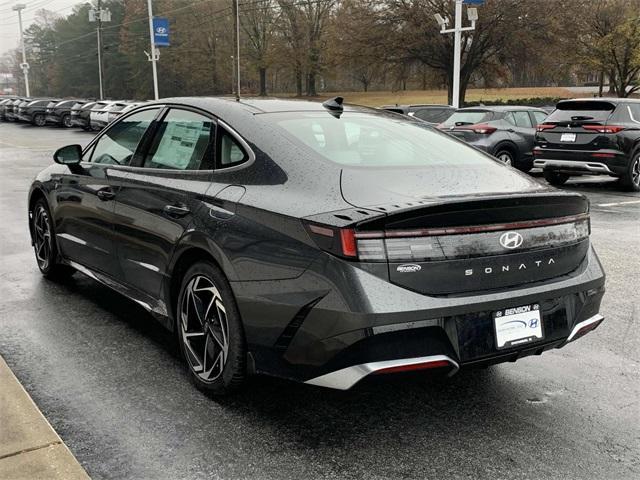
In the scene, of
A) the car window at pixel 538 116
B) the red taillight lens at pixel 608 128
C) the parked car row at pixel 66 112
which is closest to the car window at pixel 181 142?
the red taillight lens at pixel 608 128

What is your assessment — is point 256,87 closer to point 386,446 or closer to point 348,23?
point 348,23

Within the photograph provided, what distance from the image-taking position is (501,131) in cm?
1444

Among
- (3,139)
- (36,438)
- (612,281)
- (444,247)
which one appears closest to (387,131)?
(444,247)

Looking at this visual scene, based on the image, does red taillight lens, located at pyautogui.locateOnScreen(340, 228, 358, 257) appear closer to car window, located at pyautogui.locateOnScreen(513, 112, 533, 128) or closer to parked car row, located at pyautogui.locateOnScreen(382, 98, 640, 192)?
parked car row, located at pyautogui.locateOnScreen(382, 98, 640, 192)

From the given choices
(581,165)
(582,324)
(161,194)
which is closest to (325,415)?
(582,324)

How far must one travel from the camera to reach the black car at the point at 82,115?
34.1m

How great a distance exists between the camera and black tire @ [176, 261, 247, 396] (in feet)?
10.9

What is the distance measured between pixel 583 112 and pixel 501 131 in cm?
221

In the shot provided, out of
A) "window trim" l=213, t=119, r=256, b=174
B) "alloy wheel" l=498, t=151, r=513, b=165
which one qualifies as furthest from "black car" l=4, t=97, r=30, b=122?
"window trim" l=213, t=119, r=256, b=174

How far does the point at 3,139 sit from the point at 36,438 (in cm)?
2915

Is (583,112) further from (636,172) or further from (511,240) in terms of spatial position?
(511,240)

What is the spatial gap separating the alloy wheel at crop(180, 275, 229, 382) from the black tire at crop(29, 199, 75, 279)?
2440 millimetres

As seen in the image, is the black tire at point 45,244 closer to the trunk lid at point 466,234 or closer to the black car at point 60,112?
the trunk lid at point 466,234

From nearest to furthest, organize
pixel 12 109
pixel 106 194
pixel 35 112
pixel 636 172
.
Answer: pixel 106 194 < pixel 636 172 < pixel 35 112 < pixel 12 109
